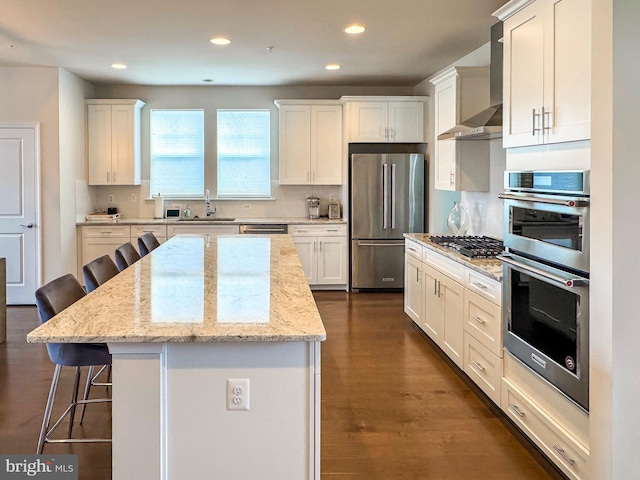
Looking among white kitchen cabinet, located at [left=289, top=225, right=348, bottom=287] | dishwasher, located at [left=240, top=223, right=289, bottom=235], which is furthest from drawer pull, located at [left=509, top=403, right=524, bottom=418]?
dishwasher, located at [left=240, top=223, right=289, bottom=235]

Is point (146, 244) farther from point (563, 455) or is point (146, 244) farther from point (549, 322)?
point (563, 455)

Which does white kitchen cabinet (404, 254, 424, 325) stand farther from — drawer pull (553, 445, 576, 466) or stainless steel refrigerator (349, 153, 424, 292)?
drawer pull (553, 445, 576, 466)

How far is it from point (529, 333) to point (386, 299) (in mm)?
3891

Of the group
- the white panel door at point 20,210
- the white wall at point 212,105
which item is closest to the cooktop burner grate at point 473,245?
the white wall at point 212,105

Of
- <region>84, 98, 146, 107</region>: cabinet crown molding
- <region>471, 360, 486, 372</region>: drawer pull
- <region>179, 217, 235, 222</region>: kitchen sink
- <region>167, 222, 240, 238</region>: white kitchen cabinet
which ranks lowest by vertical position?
<region>471, 360, 486, 372</region>: drawer pull

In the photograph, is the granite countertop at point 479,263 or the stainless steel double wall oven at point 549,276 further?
the granite countertop at point 479,263

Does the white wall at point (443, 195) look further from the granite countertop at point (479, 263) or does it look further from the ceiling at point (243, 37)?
the granite countertop at point (479, 263)

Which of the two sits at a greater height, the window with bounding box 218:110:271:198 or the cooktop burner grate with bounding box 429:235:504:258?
the window with bounding box 218:110:271:198

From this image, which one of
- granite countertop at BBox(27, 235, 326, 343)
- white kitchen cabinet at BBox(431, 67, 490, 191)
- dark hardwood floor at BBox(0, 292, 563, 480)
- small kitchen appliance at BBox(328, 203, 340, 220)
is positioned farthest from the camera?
small kitchen appliance at BBox(328, 203, 340, 220)

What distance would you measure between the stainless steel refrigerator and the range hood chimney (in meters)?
2.28

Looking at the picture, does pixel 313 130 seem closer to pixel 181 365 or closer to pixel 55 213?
pixel 55 213

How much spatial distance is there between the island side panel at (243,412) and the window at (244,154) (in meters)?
5.73

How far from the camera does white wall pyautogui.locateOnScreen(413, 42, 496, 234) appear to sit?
5082 mm

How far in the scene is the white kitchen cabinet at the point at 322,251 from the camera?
275 inches
